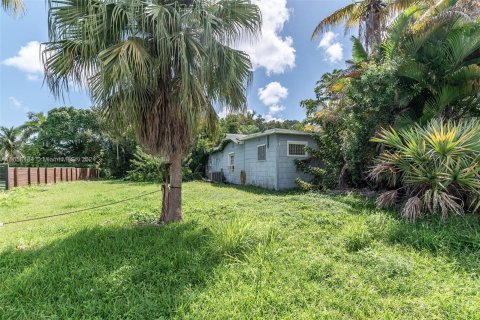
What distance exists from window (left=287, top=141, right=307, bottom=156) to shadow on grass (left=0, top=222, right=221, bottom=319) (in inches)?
302

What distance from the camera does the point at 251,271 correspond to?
10.7ft

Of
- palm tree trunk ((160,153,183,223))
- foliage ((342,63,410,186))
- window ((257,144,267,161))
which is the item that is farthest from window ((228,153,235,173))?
palm tree trunk ((160,153,183,223))

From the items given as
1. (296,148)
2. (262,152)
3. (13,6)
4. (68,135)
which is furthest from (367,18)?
(68,135)

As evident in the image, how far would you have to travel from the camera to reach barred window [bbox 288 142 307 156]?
11680mm

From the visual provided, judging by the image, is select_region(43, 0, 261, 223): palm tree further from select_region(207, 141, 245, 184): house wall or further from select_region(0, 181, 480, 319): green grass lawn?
select_region(207, 141, 245, 184): house wall

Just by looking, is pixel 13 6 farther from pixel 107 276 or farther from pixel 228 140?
pixel 228 140

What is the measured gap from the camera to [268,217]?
18.2 feet

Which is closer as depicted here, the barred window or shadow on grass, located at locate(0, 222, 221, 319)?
shadow on grass, located at locate(0, 222, 221, 319)

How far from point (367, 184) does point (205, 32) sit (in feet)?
22.7

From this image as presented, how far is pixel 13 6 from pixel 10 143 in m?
24.5

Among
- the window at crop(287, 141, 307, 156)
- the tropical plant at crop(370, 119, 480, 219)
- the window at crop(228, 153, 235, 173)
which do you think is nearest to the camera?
the tropical plant at crop(370, 119, 480, 219)

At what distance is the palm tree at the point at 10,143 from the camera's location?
2342 centimetres

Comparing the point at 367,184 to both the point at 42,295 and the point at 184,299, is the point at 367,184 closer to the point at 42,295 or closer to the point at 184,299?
the point at 184,299

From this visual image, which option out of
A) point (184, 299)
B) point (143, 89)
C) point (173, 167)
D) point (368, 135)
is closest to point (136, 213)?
point (173, 167)
